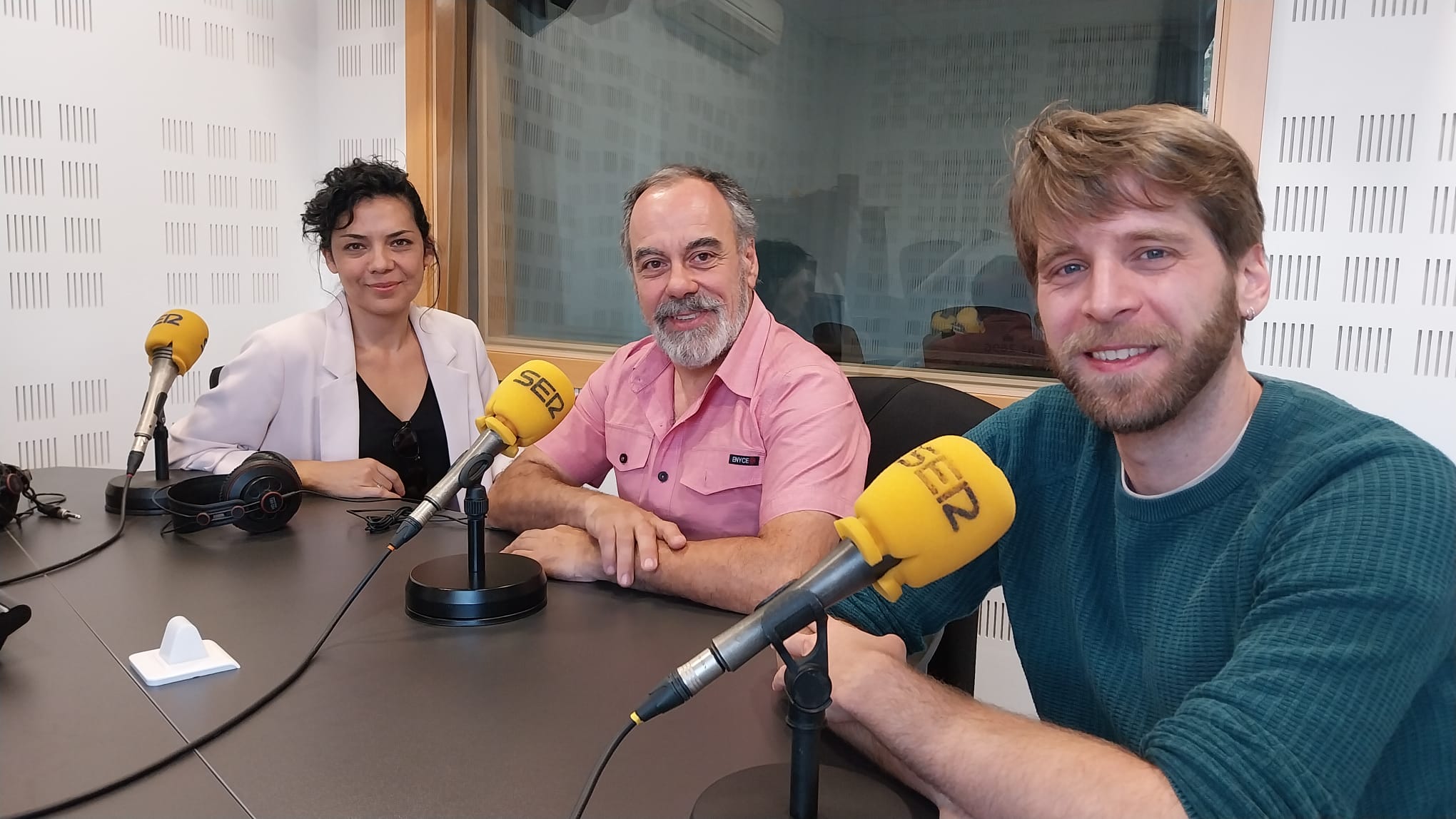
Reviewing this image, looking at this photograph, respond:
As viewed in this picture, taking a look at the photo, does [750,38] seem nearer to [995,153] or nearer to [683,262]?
[995,153]

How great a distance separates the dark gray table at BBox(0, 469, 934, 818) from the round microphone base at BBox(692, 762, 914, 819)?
0.03m

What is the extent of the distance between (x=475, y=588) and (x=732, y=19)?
2463mm

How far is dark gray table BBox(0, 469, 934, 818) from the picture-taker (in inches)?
34.5

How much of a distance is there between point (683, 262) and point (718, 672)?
1312mm

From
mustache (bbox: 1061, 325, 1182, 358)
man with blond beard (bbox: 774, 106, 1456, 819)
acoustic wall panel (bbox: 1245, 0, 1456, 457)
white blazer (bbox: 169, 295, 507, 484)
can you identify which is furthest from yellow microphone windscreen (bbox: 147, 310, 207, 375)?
acoustic wall panel (bbox: 1245, 0, 1456, 457)

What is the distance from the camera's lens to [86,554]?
5.15ft

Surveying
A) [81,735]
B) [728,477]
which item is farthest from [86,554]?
[728,477]

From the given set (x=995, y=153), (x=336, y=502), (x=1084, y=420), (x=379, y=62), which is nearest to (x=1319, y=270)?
(x=995, y=153)

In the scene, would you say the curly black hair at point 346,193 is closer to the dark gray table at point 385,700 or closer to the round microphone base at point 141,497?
the round microphone base at point 141,497

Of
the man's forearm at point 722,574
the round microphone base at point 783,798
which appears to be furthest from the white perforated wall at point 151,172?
the round microphone base at point 783,798

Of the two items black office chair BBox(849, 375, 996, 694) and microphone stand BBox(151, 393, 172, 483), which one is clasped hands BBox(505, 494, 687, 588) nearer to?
black office chair BBox(849, 375, 996, 694)

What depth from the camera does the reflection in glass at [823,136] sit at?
2639 millimetres

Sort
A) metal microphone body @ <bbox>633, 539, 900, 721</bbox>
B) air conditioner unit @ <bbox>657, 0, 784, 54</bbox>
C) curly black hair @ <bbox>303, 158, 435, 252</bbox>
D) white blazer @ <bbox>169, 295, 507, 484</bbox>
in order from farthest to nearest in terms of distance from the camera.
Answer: air conditioner unit @ <bbox>657, 0, 784, 54</bbox>, curly black hair @ <bbox>303, 158, 435, 252</bbox>, white blazer @ <bbox>169, 295, 507, 484</bbox>, metal microphone body @ <bbox>633, 539, 900, 721</bbox>

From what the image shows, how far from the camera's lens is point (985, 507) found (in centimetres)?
84
